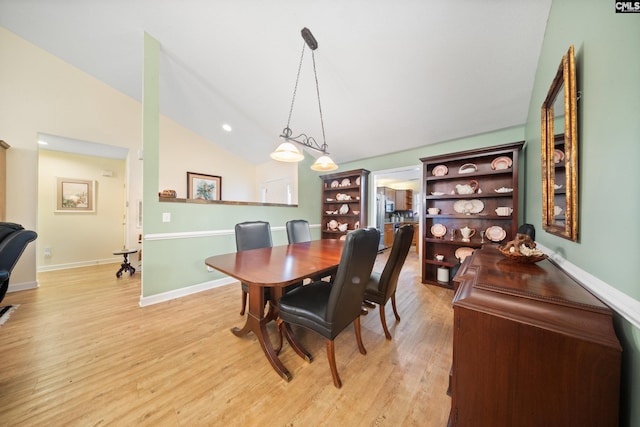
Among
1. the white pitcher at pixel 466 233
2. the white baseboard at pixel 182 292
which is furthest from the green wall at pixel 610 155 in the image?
the white baseboard at pixel 182 292

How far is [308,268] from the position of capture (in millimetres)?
1460

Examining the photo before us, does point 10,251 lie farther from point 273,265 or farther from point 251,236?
point 273,265

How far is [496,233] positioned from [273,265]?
2.92 metres

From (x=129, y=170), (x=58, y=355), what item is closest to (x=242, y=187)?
(x=129, y=170)

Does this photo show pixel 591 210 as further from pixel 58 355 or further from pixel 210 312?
pixel 58 355

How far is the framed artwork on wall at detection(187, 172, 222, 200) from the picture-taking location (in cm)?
459

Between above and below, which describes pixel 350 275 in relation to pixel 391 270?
above

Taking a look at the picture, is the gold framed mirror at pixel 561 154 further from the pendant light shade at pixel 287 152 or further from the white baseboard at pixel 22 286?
the white baseboard at pixel 22 286

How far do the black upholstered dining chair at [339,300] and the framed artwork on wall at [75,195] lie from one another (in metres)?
5.02

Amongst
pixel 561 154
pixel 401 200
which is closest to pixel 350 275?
pixel 561 154

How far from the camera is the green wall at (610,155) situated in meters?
0.66

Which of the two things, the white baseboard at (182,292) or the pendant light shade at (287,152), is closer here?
the pendant light shade at (287,152)

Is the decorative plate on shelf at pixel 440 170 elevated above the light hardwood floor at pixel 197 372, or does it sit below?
above

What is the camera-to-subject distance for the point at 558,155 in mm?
1312
